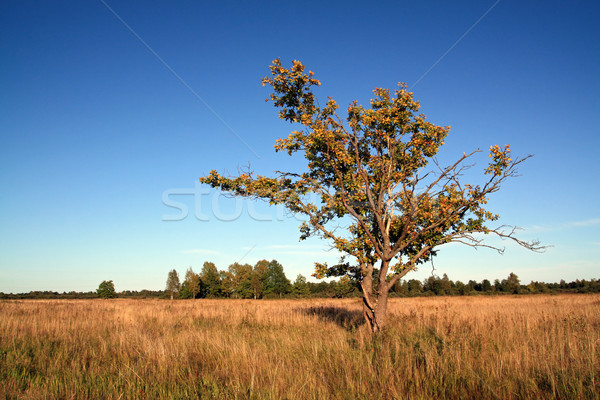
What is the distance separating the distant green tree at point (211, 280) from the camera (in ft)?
246

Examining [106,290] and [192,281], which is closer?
[192,281]

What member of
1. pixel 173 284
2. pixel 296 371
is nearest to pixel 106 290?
pixel 173 284

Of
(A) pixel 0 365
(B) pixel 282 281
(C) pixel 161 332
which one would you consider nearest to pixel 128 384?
(A) pixel 0 365

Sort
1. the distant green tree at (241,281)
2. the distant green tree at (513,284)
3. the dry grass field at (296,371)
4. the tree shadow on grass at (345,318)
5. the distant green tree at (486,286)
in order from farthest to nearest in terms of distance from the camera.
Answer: the distant green tree at (486,286)
the distant green tree at (241,281)
the distant green tree at (513,284)
the tree shadow on grass at (345,318)
the dry grass field at (296,371)

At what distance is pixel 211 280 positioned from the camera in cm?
7531

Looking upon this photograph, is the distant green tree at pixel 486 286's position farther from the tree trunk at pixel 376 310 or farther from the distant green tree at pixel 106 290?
the distant green tree at pixel 106 290

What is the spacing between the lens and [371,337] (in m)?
8.12

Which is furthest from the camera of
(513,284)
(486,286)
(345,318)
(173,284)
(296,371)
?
(173,284)

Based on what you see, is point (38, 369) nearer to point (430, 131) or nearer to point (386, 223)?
point (386, 223)

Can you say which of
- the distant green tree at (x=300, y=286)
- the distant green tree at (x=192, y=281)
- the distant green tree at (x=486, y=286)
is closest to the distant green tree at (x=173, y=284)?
the distant green tree at (x=192, y=281)

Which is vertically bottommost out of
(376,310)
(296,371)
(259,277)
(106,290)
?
(106,290)

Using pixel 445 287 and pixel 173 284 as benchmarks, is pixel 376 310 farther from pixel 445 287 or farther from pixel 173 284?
pixel 173 284

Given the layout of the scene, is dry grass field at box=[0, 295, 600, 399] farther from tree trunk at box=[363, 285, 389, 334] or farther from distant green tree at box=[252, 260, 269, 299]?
distant green tree at box=[252, 260, 269, 299]

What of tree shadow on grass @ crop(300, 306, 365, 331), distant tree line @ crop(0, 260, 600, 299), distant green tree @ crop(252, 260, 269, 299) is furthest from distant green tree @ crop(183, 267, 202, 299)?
tree shadow on grass @ crop(300, 306, 365, 331)
